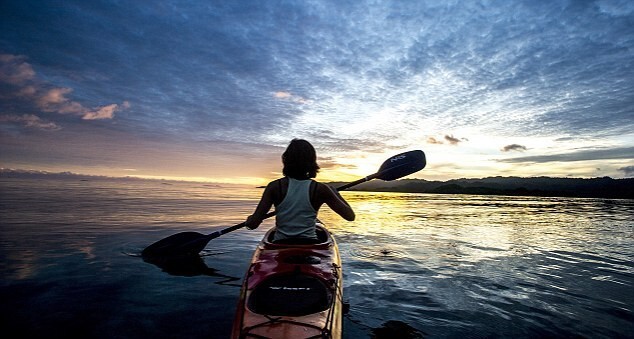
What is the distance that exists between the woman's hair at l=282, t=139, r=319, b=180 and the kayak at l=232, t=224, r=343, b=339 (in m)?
1.16

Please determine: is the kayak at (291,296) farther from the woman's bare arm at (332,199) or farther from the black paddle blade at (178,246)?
the black paddle blade at (178,246)

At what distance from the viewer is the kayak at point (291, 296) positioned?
2.98 m

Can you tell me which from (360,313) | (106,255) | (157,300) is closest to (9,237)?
(106,255)

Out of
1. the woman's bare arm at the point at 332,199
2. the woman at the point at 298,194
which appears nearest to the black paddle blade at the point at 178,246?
the woman at the point at 298,194

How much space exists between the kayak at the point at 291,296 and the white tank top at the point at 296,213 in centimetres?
25

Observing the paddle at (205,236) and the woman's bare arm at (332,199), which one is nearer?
the woman's bare arm at (332,199)

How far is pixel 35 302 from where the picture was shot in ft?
17.8

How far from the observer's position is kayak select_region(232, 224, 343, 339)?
2977mm

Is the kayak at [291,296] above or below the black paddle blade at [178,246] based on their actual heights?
above

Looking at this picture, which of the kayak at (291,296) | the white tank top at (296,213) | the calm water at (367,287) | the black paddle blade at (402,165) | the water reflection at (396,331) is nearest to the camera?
the kayak at (291,296)

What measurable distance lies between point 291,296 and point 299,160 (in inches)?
73.4

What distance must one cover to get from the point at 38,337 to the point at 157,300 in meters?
1.77

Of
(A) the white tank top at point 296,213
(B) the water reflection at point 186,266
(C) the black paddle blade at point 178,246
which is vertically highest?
(A) the white tank top at point 296,213

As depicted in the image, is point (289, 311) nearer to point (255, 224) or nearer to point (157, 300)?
point (255, 224)
